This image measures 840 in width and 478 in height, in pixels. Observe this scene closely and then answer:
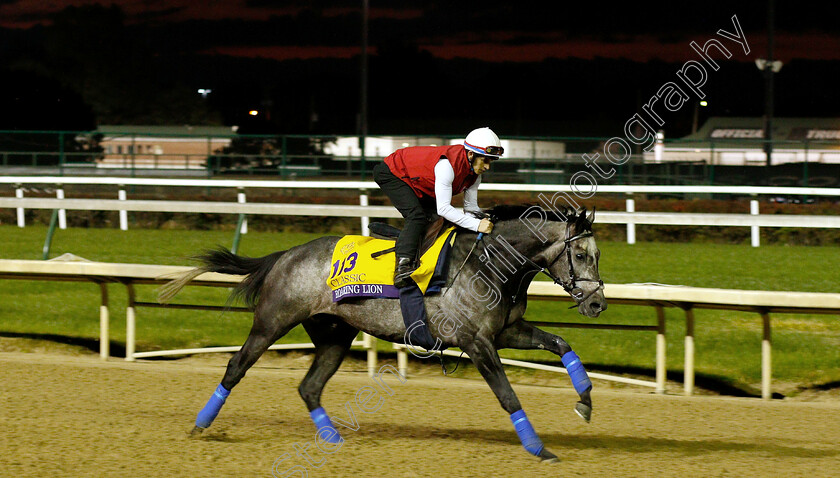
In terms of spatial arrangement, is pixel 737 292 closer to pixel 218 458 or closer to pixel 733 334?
pixel 733 334

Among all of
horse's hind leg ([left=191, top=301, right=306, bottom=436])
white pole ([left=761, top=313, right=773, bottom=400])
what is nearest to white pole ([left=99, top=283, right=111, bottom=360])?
horse's hind leg ([left=191, top=301, right=306, bottom=436])

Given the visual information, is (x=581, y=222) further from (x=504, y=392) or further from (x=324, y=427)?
(x=324, y=427)

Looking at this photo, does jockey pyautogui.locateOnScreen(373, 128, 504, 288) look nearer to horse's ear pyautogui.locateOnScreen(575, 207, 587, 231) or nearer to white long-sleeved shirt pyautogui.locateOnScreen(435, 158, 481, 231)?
white long-sleeved shirt pyautogui.locateOnScreen(435, 158, 481, 231)

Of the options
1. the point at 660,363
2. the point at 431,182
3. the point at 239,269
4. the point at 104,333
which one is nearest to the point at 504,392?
the point at 431,182

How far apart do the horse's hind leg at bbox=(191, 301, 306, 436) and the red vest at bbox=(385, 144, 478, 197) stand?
92cm

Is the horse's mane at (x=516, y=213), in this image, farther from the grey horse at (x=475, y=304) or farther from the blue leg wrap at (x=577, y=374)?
the blue leg wrap at (x=577, y=374)

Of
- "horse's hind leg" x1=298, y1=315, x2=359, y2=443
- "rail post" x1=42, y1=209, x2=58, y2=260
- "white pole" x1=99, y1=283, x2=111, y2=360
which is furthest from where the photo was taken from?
"rail post" x1=42, y1=209, x2=58, y2=260

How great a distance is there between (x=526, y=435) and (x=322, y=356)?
1.30 m

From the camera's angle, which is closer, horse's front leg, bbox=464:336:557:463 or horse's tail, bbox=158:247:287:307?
horse's front leg, bbox=464:336:557:463

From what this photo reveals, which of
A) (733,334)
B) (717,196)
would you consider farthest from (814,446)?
(717,196)

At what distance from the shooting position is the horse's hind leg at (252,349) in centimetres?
497

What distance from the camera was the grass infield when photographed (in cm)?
695

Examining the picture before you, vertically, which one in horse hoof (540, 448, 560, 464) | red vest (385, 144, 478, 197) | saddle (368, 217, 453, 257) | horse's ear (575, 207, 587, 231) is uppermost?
red vest (385, 144, 478, 197)

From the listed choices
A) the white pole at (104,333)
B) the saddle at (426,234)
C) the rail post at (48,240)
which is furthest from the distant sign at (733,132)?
the saddle at (426,234)
